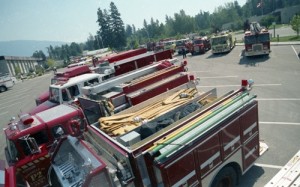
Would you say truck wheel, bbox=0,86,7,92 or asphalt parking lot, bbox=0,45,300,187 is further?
truck wheel, bbox=0,86,7,92

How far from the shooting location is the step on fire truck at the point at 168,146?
15.2ft

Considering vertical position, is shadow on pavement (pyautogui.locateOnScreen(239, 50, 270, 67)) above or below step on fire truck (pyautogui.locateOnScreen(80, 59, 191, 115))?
below

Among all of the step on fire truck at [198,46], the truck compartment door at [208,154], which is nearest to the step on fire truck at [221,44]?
the step on fire truck at [198,46]

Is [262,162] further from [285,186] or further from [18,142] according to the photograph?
[18,142]

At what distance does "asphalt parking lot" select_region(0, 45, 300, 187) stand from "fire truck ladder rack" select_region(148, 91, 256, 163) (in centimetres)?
237

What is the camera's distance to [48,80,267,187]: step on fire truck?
4.62 metres

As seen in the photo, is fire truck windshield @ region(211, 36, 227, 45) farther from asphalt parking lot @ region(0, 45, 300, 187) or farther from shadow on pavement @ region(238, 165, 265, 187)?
shadow on pavement @ region(238, 165, 265, 187)

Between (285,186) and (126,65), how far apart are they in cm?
1277

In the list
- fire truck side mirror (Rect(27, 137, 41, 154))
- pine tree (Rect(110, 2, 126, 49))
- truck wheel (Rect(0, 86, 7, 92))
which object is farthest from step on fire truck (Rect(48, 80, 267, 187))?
pine tree (Rect(110, 2, 126, 49))

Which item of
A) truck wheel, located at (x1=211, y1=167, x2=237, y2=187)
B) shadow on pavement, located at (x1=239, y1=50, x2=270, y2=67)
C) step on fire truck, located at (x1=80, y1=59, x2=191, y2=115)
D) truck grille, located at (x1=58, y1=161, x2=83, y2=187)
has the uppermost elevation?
step on fire truck, located at (x1=80, y1=59, x2=191, y2=115)

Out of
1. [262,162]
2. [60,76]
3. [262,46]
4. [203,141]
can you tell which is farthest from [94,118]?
[262,46]

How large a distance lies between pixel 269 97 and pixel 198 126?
9.17 metres

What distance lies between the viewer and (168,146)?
4.67 metres

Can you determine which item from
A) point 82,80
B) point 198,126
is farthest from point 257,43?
point 198,126
